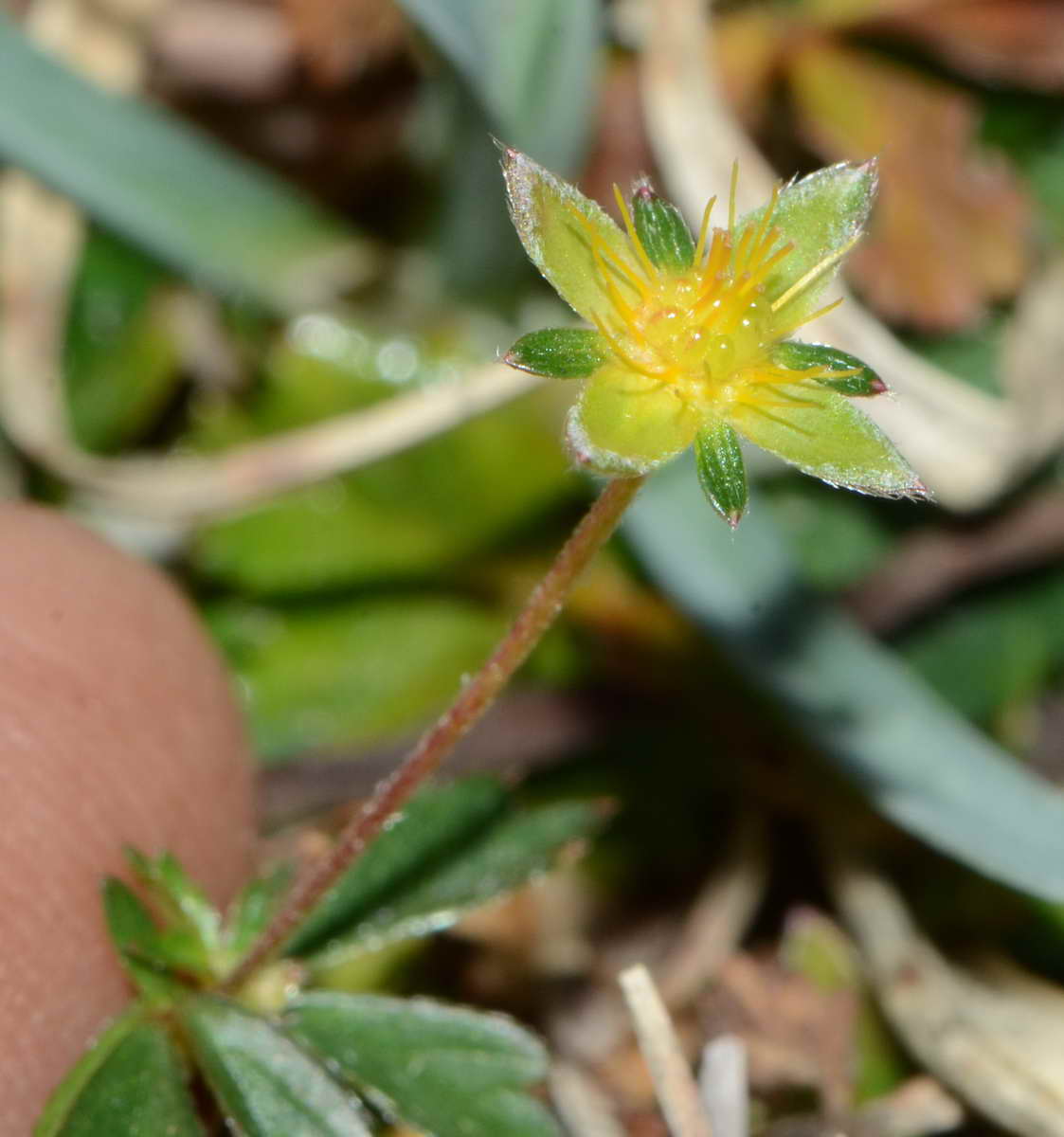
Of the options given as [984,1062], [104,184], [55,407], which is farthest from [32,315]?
[984,1062]

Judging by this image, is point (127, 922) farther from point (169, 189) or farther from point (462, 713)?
point (169, 189)

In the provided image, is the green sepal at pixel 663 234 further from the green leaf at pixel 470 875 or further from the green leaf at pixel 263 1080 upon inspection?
the green leaf at pixel 263 1080

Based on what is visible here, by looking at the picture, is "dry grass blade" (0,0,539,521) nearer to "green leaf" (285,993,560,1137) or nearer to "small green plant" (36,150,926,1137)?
"small green plant" (36,150,926,1137)

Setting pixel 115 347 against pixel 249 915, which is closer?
pixel 249 915

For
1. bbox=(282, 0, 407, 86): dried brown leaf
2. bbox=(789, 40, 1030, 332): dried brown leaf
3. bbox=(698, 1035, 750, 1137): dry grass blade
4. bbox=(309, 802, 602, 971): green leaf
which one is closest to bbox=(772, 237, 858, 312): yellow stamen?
bbox=(309, 802, 602, 971): green leaf

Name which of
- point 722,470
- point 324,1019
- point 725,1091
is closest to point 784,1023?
point 725,1091

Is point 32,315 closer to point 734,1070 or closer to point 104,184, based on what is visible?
point 104,184
